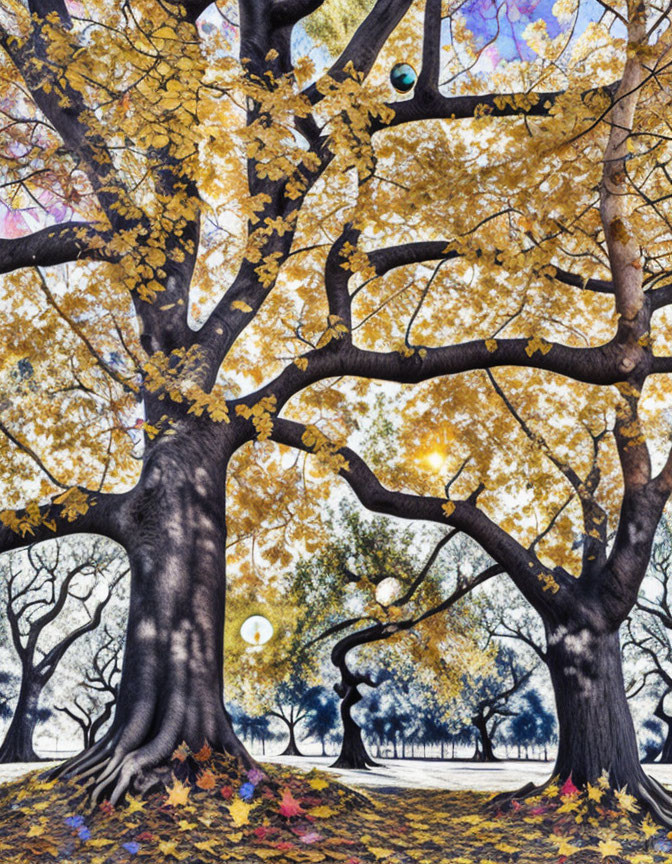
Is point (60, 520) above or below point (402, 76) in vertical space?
below

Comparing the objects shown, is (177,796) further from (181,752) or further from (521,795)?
(521,795)

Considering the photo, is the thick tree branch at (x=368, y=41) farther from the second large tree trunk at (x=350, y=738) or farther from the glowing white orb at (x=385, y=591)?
the second large tree trunk at (x=350, y=738)

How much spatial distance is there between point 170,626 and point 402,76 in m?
6.66

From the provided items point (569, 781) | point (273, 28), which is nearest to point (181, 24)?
point (273, 28)

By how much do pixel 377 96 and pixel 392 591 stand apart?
8081 millimetres

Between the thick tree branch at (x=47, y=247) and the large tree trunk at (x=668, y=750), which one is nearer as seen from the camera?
the thick tree branch at (x=47, y=247)

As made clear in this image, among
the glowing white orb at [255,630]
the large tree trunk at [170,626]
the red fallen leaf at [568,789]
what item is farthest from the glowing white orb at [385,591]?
the large tree trunk at [170,626]

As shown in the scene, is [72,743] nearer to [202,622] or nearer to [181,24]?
[202,622]

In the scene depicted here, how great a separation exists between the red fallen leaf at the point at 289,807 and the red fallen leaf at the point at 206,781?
0.59 meters

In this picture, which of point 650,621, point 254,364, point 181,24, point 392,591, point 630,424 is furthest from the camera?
point 650,621

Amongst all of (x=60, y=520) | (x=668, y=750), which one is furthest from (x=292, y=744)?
(x=60, y=520)

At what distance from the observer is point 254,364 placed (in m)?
11.5

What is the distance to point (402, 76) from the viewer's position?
27.8 ft

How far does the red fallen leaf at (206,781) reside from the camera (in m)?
5.90
